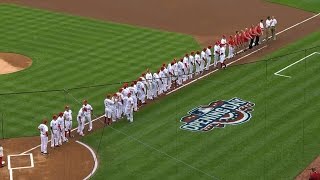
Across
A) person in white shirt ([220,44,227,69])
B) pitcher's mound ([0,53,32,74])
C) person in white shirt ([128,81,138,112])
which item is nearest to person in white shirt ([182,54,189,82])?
person in white shirt ([220,44,227,69])

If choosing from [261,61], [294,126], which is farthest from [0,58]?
[294,126]

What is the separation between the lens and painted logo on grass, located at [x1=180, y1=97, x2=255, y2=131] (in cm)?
2703

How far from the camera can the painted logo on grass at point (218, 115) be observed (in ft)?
88.7

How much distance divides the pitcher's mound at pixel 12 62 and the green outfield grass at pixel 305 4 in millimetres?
16985

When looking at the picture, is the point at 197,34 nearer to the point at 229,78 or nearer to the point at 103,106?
the point at 229,78

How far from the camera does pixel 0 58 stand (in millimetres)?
34562

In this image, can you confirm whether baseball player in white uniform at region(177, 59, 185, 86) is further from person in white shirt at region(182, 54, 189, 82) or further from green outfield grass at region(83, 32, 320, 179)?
green outfield grass at region(83, 32, 320, 179)

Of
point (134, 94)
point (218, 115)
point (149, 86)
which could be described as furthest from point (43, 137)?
point (218, 115)

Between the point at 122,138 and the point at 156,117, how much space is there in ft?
7.13

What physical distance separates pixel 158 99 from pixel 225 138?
4750mm

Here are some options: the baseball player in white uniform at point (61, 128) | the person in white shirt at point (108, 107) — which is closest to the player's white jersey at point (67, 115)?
the baseball player in white uniform at point (61, 128)

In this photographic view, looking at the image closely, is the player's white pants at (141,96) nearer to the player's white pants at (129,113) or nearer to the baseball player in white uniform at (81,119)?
the player's white pants at (129,113)

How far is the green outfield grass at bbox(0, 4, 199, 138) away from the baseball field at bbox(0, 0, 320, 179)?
2.1 inches

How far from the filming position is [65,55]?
114 ft
